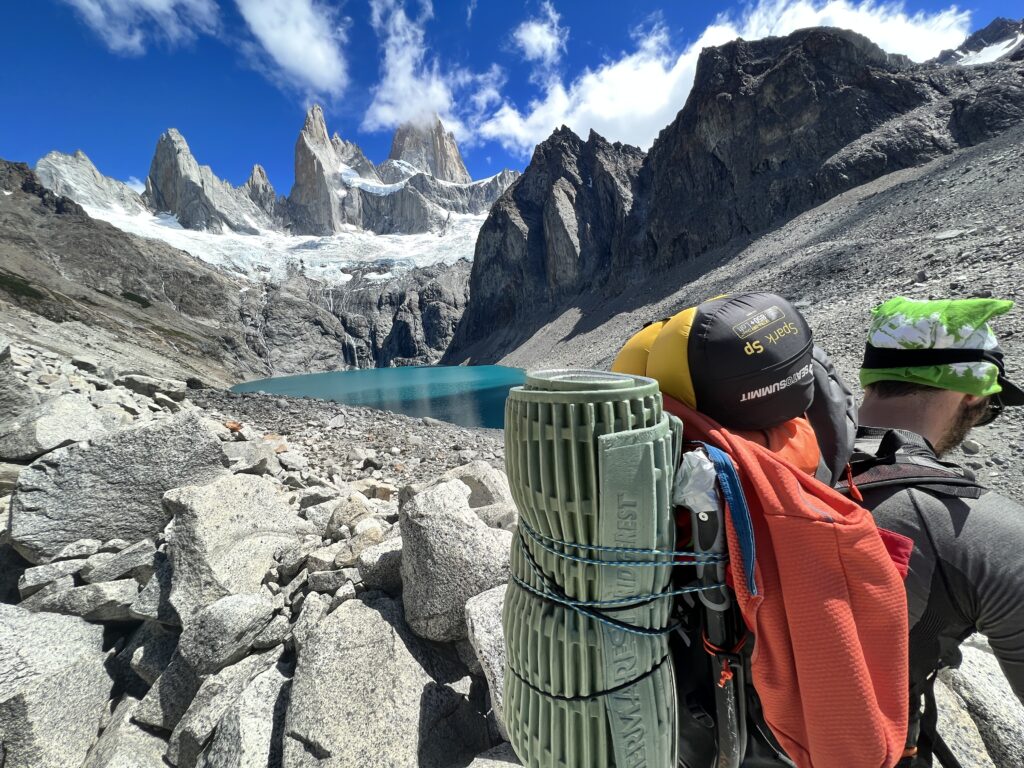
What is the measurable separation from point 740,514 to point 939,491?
0.77 meters

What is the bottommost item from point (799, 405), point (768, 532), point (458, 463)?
point (458, 463)

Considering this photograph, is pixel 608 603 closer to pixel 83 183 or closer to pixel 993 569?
pixel 993 569

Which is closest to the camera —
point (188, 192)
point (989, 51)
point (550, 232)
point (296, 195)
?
point (989, 51)

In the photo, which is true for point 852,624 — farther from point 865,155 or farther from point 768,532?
point 865,155

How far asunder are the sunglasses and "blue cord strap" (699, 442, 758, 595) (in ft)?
4.89

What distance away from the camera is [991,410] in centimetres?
190

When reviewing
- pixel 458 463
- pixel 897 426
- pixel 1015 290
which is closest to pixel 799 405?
pixel 897 426

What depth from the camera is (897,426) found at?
1.87 meters

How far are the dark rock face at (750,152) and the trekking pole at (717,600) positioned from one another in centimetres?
5675

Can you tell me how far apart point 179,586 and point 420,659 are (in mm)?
2339

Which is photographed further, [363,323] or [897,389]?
[363,323]

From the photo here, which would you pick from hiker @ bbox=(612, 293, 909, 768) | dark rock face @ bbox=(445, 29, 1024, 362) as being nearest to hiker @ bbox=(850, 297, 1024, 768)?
hiker @ bbox=(612, 293, 909, 768)

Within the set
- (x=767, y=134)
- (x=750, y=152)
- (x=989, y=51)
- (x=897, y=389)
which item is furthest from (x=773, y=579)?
(x=989, y=51)

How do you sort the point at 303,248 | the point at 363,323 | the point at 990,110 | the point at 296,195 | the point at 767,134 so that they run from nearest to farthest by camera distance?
1. the point at 990,110
2. the point at 767,134
3. the point at 363,323
4. the point at 303,248
5. the point at 296,195
